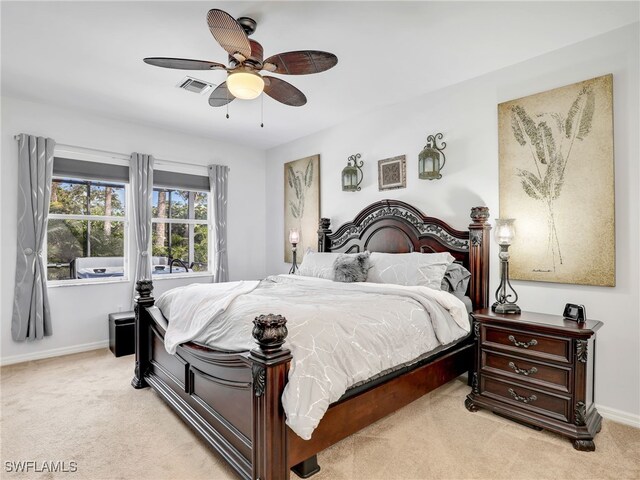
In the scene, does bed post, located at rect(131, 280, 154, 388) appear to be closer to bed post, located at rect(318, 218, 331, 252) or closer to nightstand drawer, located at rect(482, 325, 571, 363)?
bed post, located at rect(318, 218, 331, 252)

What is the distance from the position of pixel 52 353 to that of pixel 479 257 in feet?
15.0

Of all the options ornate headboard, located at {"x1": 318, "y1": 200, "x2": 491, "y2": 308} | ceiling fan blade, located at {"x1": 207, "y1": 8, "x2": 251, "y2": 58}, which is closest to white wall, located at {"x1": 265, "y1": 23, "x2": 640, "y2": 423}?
ornate headboard, located at {"x1": 318, "y1": 200, "x2": 491, "y2": 308}

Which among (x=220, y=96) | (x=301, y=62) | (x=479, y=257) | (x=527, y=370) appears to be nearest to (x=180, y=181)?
(x=220, y=96)

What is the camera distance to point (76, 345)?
159 inches

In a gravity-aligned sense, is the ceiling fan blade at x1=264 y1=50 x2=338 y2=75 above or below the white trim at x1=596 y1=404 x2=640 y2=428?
above

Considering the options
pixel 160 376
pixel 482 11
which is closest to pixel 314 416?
pixel 160 376

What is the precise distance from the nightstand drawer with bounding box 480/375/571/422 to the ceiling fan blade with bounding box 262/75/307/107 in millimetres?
2535

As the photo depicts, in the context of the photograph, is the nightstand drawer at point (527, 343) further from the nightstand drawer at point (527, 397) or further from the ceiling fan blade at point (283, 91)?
the ceiling fan blade at point (283, 91)

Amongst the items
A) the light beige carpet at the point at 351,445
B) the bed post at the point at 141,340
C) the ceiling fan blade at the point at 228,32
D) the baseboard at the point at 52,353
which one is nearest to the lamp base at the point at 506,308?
the light beige carpet at the point at 351,445

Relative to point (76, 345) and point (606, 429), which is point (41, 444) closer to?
point (76, 345)

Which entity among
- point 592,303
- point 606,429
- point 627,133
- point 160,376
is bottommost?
point 606,429

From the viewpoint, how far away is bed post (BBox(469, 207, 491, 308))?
3086mm

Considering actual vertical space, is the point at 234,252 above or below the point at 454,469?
above

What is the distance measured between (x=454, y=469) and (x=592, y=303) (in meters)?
1.65
